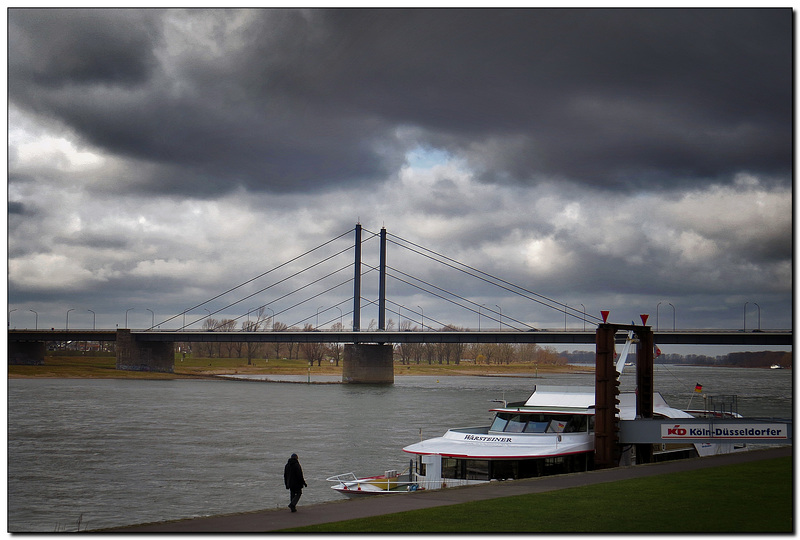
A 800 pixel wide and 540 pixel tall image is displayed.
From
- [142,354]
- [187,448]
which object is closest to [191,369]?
[142,354]

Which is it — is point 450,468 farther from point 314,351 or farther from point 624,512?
point 314,351

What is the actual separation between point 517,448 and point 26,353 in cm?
12376

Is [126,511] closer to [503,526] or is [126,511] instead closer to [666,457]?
[503,526]

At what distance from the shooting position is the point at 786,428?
78.2ft

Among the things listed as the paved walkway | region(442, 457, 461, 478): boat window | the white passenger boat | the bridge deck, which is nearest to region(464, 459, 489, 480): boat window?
the white passenger boat

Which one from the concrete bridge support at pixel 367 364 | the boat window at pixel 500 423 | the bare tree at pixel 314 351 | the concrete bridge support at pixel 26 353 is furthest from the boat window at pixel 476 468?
the bare tree at pixel 314 351

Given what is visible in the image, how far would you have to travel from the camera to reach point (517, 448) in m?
23.8

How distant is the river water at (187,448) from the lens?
24516 millimetres

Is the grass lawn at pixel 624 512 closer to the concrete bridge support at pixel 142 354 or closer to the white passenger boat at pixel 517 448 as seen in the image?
the white passenger boat at pixel 517 448

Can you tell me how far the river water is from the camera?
2452 centimetres

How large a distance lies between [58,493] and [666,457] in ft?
68.5

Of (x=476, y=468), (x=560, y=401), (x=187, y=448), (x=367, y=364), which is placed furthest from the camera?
(x=367, y=364)

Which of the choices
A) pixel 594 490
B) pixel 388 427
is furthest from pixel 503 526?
pixel 388 427

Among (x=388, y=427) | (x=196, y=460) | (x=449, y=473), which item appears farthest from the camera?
(x=388, y=427)
